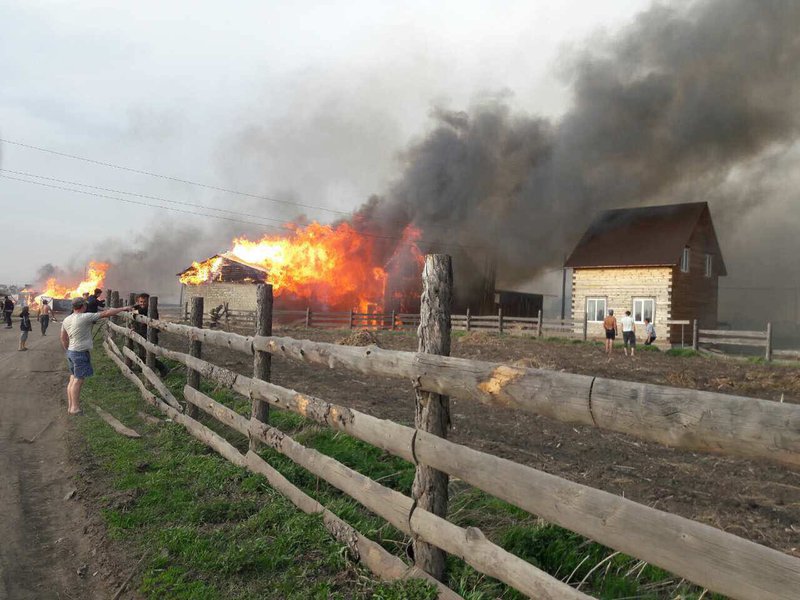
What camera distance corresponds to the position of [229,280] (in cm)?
4034

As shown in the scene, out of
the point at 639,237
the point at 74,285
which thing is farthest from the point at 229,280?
the point at 74,285

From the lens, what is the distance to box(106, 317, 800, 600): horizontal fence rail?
5.92 feet

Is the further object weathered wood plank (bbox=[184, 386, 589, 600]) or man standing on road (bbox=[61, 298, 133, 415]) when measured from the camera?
man standing on road (bbox=[61, 298, 133, 415])

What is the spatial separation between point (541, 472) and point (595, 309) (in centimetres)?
2973

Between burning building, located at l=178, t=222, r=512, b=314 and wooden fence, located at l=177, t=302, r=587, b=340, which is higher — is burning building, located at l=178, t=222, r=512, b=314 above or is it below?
above

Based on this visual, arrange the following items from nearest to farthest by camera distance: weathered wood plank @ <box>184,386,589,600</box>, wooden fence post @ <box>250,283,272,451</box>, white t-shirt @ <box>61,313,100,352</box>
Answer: weathered wood plank @ <box>184,386,589,600</box>
wooden fence post @ <box>250,283,272,451</box>
white t-shirt @ <box>61,313,100,352</box>

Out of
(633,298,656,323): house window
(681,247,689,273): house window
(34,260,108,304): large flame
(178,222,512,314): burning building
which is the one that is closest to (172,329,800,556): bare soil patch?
(633,298,656,323): house window

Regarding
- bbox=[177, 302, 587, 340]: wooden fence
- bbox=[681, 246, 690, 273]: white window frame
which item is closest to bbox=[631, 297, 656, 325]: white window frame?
bbox=[681, 246, 690, 273]: white window frame

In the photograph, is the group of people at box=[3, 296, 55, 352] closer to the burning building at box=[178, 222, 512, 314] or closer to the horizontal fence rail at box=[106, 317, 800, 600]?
the burning building at box=[178, 222, 512, 314]

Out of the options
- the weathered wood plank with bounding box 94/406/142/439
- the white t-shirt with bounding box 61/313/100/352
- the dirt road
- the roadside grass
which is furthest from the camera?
the white t-shirt with bounding box 61/313/100/352

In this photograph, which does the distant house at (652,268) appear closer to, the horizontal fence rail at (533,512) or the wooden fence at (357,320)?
the wooden fence at (357,320)

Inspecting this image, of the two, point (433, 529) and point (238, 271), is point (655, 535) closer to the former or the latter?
point (433, 529)

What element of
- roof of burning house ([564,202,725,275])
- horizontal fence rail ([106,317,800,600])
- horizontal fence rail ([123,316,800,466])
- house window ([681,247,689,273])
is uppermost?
roof of burning house ([564,202,725,275])

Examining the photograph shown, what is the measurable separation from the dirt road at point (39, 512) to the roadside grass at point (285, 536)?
0.33 m
